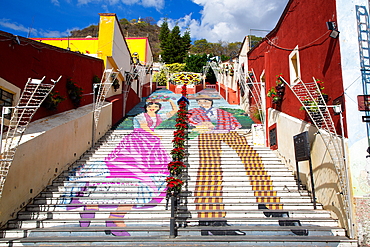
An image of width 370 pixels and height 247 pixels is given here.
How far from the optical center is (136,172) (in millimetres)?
8461

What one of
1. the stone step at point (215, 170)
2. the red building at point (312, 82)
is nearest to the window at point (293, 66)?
the red building at point (312, 82)

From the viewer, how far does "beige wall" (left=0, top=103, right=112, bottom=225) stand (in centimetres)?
615

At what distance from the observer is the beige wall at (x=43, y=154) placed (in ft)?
20.2

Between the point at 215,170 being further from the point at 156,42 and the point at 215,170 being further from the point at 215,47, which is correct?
the point at 156,42

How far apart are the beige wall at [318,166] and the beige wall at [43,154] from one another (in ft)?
27.3

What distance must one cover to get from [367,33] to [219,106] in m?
12.3

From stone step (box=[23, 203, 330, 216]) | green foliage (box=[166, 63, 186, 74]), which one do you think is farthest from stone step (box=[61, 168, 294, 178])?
green foliage (box=[166, 63, 186, 74])

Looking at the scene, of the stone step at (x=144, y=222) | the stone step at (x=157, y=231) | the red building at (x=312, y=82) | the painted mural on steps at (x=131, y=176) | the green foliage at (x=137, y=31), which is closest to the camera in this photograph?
the stone step at (x=157, y=231)

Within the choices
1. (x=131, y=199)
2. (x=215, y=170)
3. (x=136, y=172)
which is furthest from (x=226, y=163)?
(x=131, y=199)

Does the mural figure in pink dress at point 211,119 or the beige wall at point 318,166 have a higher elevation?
the mural figure in pink dress at point 211,119

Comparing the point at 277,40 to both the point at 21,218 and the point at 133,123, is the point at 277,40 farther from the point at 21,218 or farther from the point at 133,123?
the point at 21,218

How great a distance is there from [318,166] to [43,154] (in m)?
8.50

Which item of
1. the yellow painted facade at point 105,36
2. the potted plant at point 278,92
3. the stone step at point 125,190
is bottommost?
the stone step at point 125,190

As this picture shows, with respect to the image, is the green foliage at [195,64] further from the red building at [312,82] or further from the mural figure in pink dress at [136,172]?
the mural figure in pink dress at [136,172]
